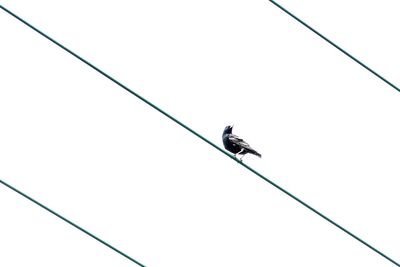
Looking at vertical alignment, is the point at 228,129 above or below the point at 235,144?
above

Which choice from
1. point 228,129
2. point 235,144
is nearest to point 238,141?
point 235,144

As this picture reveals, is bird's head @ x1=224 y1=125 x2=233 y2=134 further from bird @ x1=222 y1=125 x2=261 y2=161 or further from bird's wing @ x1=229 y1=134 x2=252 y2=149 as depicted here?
bird's wing @ x1=229 y1=134 x2=252 y2=149

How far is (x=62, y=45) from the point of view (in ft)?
49.5

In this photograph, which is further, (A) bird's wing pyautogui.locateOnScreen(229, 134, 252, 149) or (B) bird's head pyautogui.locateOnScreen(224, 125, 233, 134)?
(B) bird's head pyautogui.locateOnScreen(224, 125, 233, 134)

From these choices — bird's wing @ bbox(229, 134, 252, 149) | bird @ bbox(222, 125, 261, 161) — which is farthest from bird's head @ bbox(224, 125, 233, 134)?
bird's wing @ bbox(229, 134, 252, 149)

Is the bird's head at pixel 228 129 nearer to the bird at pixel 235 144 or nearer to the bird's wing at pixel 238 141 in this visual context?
the bird at pixel 235 144

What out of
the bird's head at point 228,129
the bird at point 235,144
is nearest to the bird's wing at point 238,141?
the bird at point 235,144

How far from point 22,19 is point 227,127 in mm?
4249

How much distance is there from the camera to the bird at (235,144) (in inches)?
706

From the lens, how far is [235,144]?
18188mm

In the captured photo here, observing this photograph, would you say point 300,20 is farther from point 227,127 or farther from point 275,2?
point 227,127

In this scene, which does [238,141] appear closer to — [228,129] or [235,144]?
[235,144]

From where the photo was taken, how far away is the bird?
58.9 ft

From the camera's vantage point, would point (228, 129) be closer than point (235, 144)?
No
